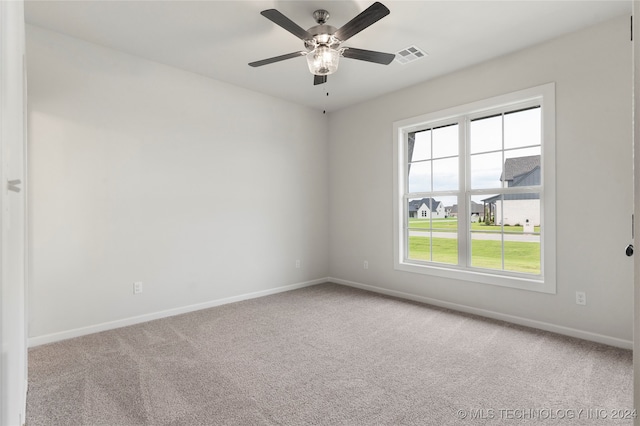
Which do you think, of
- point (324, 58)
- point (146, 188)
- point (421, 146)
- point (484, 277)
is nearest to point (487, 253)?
point (484, 277)

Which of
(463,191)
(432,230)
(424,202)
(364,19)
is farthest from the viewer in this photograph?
(424,202)

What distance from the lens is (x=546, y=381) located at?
218 centimetres

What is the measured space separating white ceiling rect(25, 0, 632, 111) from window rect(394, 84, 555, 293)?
584 millimetres

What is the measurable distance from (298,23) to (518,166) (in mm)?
2664

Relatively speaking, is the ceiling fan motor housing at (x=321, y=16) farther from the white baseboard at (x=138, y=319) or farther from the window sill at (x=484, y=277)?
the white baseboard at (x=138, y=319)

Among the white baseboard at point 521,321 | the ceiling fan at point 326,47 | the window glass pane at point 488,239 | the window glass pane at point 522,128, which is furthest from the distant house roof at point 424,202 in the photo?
the ceiling fan at point 326,47

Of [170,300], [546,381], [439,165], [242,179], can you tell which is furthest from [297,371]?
[439,165]

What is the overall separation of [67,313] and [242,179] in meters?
2.28

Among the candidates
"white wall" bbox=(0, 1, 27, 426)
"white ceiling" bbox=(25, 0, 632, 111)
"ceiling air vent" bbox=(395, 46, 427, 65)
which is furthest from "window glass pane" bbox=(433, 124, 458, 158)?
"white wall" bbox=(0, 1, 27, 426)

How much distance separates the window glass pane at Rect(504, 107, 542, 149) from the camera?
3338mm

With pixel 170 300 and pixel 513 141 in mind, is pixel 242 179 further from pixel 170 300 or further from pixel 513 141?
pixel 513 141

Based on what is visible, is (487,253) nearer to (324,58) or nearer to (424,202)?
(424,202)

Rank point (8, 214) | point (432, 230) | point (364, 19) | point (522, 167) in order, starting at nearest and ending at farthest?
point (8, 214) → point (364, 19) → point (522, 167) → point (432, 230)

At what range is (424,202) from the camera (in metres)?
4.28
